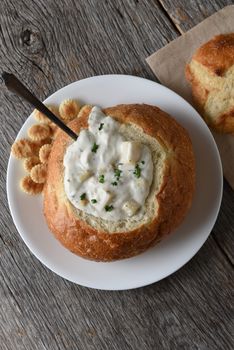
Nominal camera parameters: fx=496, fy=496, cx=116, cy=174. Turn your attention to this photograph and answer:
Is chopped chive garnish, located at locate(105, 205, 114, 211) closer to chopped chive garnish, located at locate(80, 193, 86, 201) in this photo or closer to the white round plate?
chopped chive garnish, located at locate(80, 193, 86, 201)

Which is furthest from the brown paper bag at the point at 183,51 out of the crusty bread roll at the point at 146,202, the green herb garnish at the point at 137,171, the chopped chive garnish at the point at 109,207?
the chopped chive garnish at the point at 109,207

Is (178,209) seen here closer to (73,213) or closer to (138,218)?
(138,218)

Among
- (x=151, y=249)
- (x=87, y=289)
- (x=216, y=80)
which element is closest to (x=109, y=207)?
(x=151, y=249)

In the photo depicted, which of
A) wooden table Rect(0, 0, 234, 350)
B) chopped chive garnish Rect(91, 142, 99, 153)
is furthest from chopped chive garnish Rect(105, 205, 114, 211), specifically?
Result: wooden table Rect(0, 0, 234, 350)

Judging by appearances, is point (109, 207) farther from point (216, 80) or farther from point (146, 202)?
point (216, 80)

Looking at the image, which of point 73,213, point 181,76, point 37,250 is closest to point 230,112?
point 181,76

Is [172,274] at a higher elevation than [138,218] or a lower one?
lower
